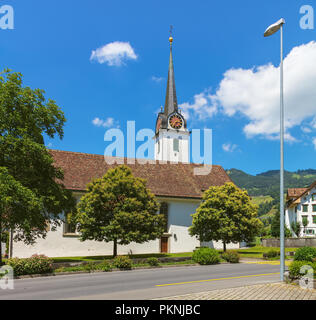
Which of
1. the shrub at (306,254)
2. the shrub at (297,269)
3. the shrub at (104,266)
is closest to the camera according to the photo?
the shrub at (297,269)

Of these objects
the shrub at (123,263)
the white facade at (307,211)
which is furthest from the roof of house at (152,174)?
the white facade at (307,211)

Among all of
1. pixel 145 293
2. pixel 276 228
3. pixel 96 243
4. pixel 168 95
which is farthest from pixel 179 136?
pixel 145 293

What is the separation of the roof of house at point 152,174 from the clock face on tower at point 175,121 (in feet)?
93.3

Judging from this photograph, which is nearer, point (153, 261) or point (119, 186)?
point (153, 261)

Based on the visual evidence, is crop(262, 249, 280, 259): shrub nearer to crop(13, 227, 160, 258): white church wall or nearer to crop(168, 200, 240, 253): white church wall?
crop(168, 200, 240, 253): white church wall

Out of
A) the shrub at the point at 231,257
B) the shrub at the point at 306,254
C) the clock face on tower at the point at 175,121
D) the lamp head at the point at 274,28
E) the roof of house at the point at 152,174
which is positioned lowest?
A: the shrub at the point at 231,257

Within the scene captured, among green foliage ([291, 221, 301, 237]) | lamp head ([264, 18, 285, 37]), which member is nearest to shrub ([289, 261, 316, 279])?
lamp head ([264, 18, 285, 37])

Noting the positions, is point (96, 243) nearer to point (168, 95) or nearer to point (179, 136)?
point (179, 136)

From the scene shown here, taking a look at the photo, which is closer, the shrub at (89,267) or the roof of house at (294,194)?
the shrub at (89,267)

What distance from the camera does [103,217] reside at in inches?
1143

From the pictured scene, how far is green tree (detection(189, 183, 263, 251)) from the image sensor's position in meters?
33.0

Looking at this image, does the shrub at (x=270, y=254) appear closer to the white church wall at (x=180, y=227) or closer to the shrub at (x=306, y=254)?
the white church wall at (x=180, y=227)

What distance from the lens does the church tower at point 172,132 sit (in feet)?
246

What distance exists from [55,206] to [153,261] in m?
8.47
